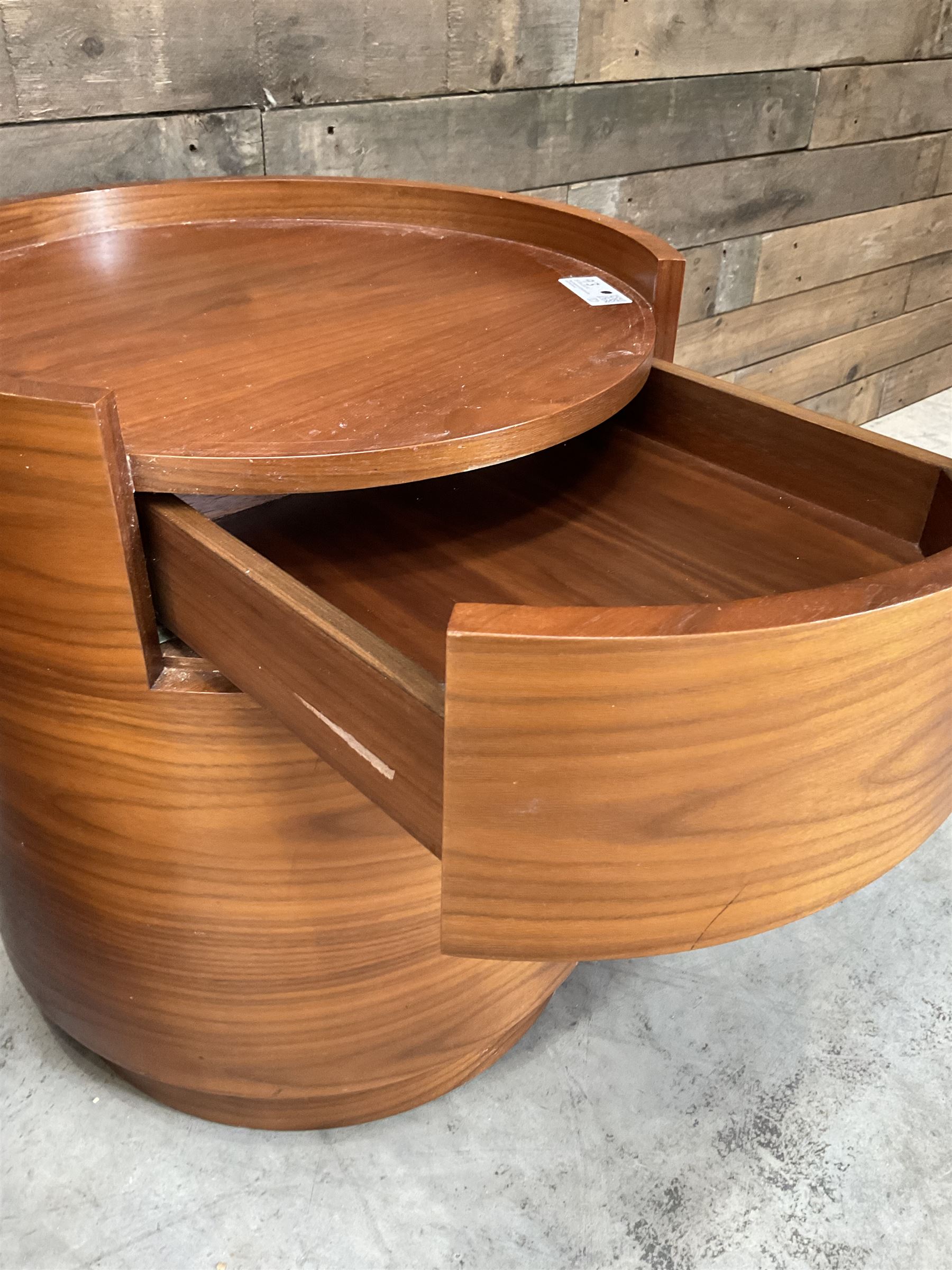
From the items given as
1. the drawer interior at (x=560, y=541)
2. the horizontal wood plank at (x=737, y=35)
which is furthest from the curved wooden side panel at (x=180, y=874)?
the horizontal wood plank at (x=737, y=35)

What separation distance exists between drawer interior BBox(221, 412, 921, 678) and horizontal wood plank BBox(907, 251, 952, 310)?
80.7 inches

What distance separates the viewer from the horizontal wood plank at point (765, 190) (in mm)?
1938

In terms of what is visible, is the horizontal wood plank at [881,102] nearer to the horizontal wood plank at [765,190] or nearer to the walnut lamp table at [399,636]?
the horizontal wood plank at [765,190]

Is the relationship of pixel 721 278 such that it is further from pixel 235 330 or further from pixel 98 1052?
pixel 98 1052

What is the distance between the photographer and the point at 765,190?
2154 millimetres

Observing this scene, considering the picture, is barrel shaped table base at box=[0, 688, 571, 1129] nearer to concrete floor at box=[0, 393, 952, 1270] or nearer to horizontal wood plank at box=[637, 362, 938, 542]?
concrete floor at box=[0, 393, 952, 1270]

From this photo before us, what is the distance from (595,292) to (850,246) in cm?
167

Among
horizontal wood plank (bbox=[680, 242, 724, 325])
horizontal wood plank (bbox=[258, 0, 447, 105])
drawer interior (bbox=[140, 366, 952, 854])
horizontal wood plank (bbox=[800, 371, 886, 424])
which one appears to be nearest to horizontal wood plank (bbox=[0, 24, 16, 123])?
horizontal wood plank (bbox=[258, 0, 447, 105])

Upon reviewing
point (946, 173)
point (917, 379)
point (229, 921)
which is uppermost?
point (946, 173)

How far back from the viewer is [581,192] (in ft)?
6.06

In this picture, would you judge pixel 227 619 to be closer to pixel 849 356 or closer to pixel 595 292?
pixel 595 292

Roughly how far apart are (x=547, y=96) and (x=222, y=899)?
1.37 meters

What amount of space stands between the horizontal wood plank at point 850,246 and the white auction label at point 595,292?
4.31 ft

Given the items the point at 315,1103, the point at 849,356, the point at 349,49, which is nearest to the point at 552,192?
the point at 349,49
